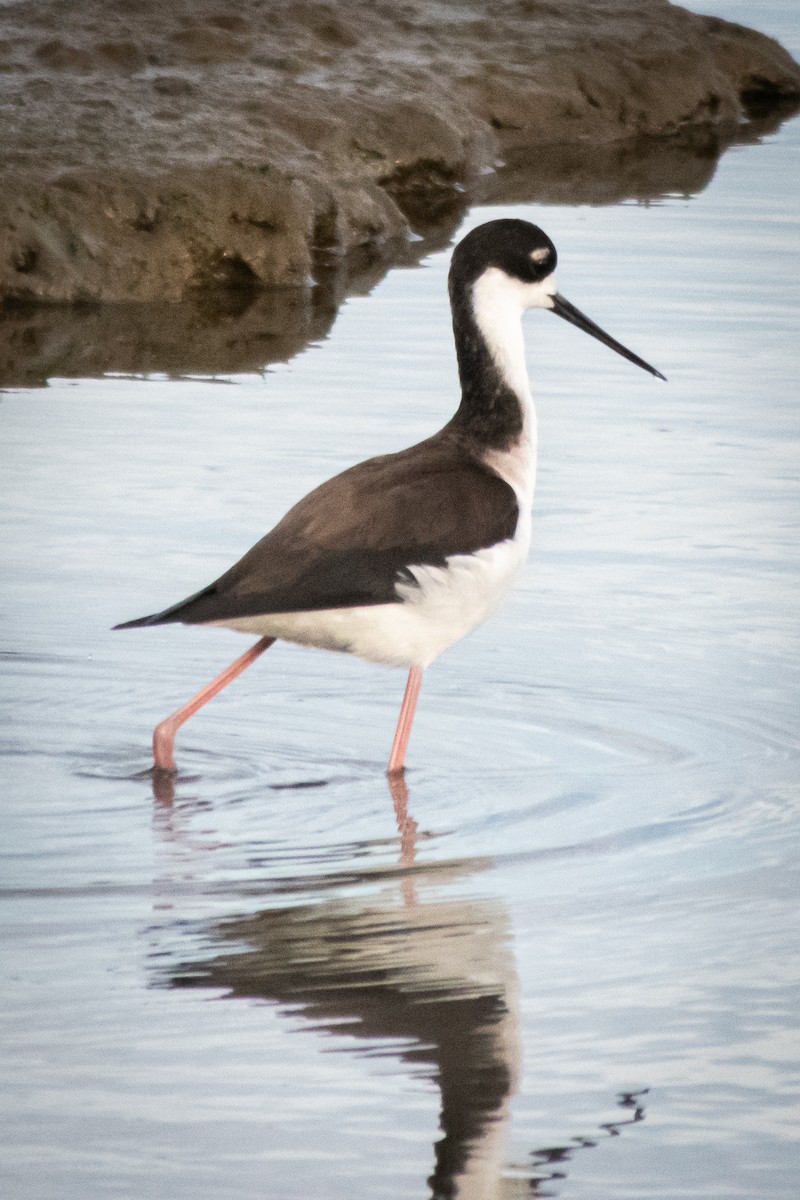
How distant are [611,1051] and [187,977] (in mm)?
902

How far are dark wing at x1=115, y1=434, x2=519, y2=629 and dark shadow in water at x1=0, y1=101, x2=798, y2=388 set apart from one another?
4418 mm

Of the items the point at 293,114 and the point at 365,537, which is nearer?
the point at 365,537

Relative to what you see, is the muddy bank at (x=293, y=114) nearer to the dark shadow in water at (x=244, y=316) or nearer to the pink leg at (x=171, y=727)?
the dark shadow in water at (x=244, y=316)

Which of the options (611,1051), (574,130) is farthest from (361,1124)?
(574,130)

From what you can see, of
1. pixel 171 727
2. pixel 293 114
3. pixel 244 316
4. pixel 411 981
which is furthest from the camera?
pixel 293 114

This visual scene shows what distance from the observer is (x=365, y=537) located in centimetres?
630

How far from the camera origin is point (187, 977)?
4.86 m

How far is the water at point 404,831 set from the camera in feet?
13.8

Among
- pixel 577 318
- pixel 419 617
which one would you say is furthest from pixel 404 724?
pixel 577 318

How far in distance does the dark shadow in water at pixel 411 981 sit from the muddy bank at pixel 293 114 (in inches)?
300

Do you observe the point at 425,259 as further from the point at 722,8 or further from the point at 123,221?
the point at 722,8

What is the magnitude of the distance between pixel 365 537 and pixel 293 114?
8978mm

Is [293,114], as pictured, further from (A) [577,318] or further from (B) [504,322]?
(B) [504,322]

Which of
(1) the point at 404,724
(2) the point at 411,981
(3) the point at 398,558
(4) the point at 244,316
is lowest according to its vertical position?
(4) the point at 244,316
